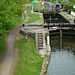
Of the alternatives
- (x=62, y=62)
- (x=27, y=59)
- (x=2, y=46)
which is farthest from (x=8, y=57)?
(x=62, y=62)

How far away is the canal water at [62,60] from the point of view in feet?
73.2

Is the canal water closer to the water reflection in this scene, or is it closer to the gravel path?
the water reflection

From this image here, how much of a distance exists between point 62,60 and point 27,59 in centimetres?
614

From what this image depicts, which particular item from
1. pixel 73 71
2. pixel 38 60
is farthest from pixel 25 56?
pixel 73 71

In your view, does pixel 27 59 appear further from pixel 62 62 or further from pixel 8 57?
pixel 62 62

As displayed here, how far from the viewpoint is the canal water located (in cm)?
2231

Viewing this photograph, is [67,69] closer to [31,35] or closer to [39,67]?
[39,67]

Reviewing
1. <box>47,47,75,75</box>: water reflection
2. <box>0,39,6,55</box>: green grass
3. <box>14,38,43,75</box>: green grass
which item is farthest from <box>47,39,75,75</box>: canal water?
<box>0,39,6,55</box>: green grass

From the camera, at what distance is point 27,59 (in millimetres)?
23406

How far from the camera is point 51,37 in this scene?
3962cm

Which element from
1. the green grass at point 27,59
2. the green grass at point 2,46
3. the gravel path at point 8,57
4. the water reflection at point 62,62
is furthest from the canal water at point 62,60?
the green grass at point 2,46

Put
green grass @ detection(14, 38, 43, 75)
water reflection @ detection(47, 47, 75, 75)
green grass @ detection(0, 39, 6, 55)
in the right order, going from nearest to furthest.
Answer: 1. green grass @ detection(14, 38, 43, 75)
2. water reflection @ detection(47, 47, 75, 75)
3. green grass @ detection(0, 39, 6, 55)

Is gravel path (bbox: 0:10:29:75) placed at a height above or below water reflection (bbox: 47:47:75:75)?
above

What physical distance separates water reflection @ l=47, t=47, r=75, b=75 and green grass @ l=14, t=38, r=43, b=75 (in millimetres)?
2167
